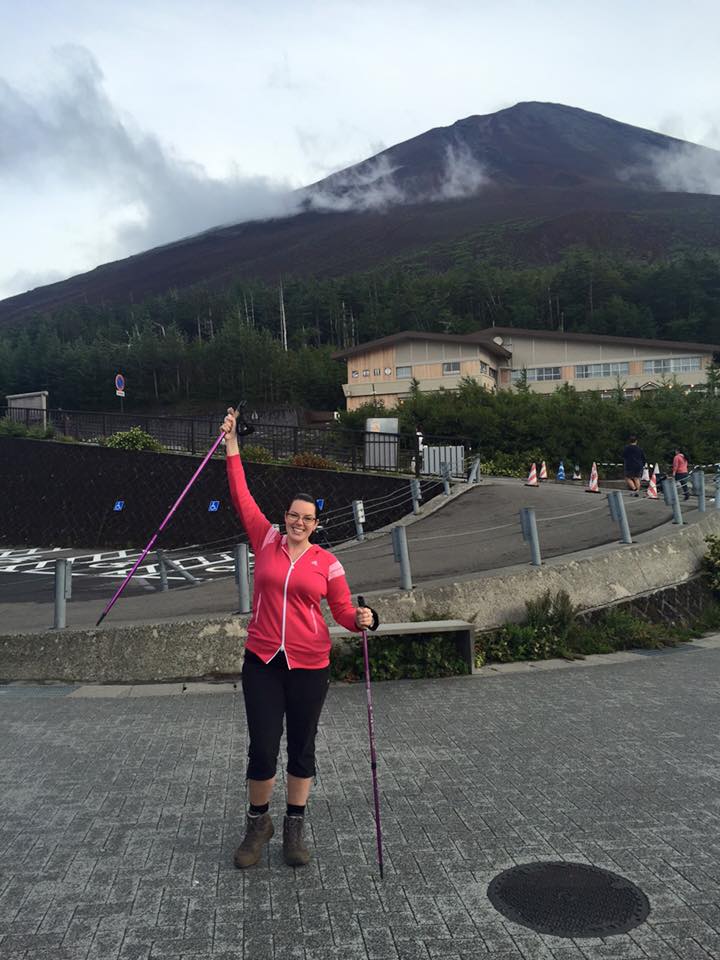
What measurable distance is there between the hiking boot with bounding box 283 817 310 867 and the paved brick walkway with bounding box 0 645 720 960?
57 millimetres

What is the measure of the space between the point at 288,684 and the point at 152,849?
3.70 feet

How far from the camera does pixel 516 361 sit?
6681 centimetres

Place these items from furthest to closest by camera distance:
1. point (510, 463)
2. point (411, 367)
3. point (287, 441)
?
point (411, 367), point (510, 463), point (287, 441)

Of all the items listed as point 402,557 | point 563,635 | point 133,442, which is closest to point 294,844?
point 402,557

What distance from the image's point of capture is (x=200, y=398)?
294ft

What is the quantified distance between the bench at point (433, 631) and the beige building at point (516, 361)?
52.6 meters

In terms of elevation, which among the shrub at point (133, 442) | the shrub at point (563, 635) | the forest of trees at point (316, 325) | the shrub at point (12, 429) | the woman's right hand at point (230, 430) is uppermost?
the forest of trees at point (316, 325)

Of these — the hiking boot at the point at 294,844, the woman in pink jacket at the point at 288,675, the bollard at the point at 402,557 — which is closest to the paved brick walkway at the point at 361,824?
the hiking boot at the point at 294,844

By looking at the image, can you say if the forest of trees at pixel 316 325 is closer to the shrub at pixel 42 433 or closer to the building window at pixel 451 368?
the building window at pixel 451 368

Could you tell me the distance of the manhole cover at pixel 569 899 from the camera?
3.28 meters

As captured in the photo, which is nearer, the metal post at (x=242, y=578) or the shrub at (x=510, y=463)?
the metal post at (x=242, y=578)

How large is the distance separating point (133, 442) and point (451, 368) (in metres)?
36.7

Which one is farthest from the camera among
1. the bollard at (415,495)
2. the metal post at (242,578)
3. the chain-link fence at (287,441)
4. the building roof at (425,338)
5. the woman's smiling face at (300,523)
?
the building roof at (425,338)

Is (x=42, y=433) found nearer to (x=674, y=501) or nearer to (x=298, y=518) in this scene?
(x=674, y=501)
